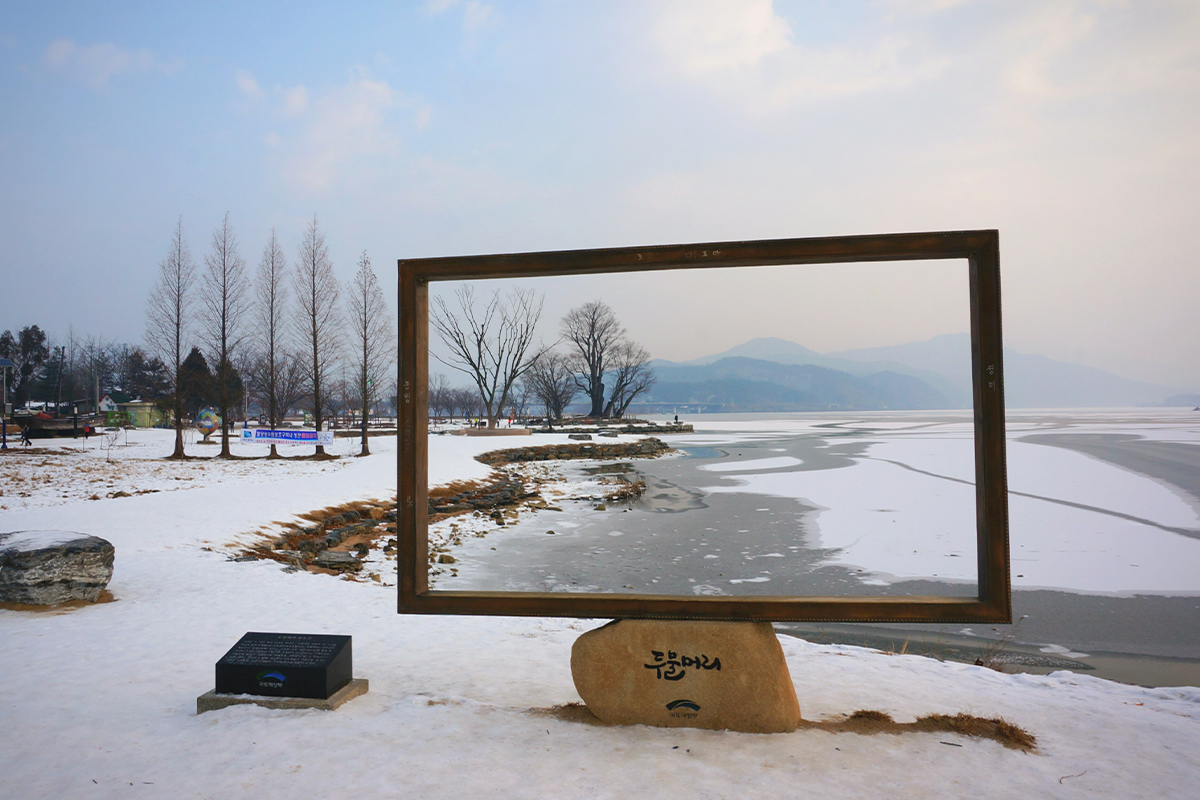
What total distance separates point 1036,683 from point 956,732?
158 cm

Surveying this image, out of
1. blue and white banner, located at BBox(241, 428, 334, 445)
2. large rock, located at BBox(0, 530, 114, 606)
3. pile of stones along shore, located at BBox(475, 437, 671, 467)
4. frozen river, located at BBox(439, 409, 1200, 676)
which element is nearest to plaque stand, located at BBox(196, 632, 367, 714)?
large rock, located at BBox(0, 530, 114, 606)

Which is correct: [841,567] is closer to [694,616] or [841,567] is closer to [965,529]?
[965,529]

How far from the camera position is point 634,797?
2885mm

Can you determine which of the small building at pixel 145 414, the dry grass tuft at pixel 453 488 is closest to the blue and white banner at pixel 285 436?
the dry grass tuft at pixel 453 488

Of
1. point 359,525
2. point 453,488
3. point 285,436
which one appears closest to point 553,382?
point 285,436

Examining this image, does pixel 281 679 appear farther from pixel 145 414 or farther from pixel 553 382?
pixel 145 414

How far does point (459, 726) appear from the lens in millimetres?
3680

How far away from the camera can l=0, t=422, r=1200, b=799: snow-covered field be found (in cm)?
302

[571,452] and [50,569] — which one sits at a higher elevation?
[50,569]

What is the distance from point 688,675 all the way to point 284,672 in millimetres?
2370

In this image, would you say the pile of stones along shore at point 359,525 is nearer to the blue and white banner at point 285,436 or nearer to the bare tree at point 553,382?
the blue and white banner at point 285,436

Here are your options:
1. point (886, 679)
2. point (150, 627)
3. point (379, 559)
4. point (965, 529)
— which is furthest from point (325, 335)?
point (886, 679)

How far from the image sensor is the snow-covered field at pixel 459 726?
9.91ft

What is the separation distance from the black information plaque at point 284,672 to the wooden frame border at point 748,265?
623 millimetres
